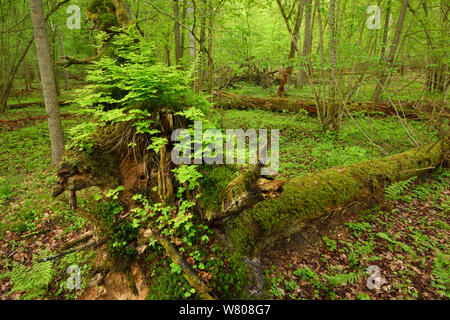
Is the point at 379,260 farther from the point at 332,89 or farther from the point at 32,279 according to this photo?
the point at 332,89

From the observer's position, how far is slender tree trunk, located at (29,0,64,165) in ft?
18.7

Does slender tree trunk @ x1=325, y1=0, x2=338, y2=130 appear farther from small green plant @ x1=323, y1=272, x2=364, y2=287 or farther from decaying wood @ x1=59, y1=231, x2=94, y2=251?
decaying wood @ x1=59, y1=231, x2=94, y2=251

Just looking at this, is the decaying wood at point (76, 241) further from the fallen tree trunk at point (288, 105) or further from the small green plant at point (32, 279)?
the fallen tree trunk at point (288, 105)

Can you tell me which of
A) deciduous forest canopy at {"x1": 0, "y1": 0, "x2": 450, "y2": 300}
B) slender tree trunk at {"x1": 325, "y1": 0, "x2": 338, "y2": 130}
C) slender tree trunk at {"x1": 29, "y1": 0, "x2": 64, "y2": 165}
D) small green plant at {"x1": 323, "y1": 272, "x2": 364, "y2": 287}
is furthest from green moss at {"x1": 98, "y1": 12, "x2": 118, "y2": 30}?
small green plant at {"x1": 323, "y1": 272, "x2": 364, "y2": 287}

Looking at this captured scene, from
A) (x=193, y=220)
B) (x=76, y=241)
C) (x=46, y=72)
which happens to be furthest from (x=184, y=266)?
(x=46, y=72)

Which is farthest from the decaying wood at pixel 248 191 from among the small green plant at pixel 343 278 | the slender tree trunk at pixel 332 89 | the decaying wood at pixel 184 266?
the slender tree trunk at pixel 332 89

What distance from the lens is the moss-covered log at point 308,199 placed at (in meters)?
3.20

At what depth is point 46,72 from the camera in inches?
236

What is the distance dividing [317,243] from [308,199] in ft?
2.63

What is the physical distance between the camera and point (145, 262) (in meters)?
3.02

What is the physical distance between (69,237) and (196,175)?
3520 millimetres

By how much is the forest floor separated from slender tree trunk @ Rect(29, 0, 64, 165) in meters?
1.00

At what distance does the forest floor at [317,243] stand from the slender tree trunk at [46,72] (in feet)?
3.28
